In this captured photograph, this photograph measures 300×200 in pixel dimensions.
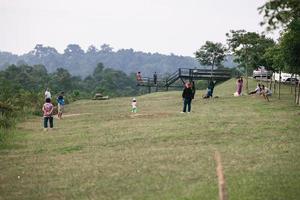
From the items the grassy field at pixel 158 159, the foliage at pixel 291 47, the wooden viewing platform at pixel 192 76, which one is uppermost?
the foliage at pixel 291 47

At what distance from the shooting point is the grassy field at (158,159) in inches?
416

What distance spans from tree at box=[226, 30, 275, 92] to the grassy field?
1941 cm

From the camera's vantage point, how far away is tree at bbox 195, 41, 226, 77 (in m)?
60.4

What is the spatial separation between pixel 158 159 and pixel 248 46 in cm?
3109

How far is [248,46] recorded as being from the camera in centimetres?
4300

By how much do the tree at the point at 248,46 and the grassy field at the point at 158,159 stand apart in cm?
1941

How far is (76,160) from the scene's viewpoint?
1416 cm

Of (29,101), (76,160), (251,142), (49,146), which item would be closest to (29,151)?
(49,146)

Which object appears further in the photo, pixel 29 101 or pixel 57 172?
pixel 29 101

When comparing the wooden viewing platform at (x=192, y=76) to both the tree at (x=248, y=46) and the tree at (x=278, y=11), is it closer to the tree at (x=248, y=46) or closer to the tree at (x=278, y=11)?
the tree at (x=248, y=46)

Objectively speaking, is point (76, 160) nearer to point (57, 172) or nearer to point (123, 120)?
point (57, 172)

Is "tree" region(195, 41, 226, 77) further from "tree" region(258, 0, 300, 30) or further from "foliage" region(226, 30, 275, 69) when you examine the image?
"tree" region(258, 0, 300, 30)

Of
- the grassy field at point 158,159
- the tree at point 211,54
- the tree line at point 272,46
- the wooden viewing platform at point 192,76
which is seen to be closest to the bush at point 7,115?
the grassy field at point 158,159

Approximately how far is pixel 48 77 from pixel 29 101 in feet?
154
